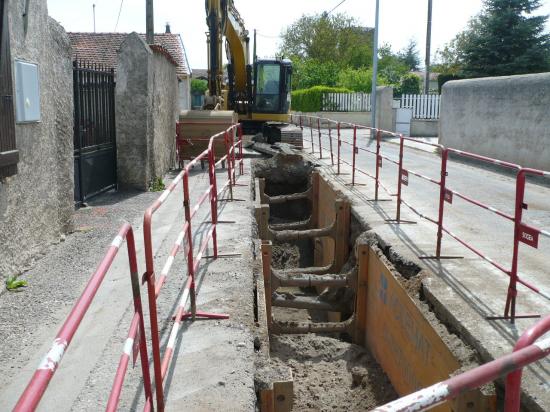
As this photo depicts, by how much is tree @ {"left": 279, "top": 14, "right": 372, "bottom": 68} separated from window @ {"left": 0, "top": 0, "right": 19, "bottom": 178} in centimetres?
5083

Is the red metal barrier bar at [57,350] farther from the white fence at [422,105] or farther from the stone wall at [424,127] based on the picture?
the white fence at [422,105]

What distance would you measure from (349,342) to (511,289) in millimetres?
3345

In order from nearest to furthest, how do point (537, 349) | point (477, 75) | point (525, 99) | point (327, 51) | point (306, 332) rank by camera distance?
point (537, 349) → point (306, 332) → point (525, 99) → point (477, 75) → point (327, 51)

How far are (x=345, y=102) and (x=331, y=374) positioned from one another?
2924 centimetres

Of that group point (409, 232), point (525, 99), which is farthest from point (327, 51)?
point (409, 232)

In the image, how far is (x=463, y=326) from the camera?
4.61m

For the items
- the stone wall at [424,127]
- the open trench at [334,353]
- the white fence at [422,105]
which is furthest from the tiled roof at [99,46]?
the open trench at [334,353]

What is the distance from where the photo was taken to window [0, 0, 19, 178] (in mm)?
5273

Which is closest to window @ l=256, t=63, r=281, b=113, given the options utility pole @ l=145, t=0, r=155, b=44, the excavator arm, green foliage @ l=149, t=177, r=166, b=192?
the excavator arm

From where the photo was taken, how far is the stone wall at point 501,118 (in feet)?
44.7

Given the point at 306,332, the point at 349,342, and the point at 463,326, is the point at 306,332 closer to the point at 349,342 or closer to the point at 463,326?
the point at 349,342

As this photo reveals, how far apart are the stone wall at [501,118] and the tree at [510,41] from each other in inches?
392

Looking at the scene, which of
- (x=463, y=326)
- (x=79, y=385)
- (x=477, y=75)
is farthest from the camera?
(x=477, y=75)

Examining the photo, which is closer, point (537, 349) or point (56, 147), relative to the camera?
point (537, 349)
